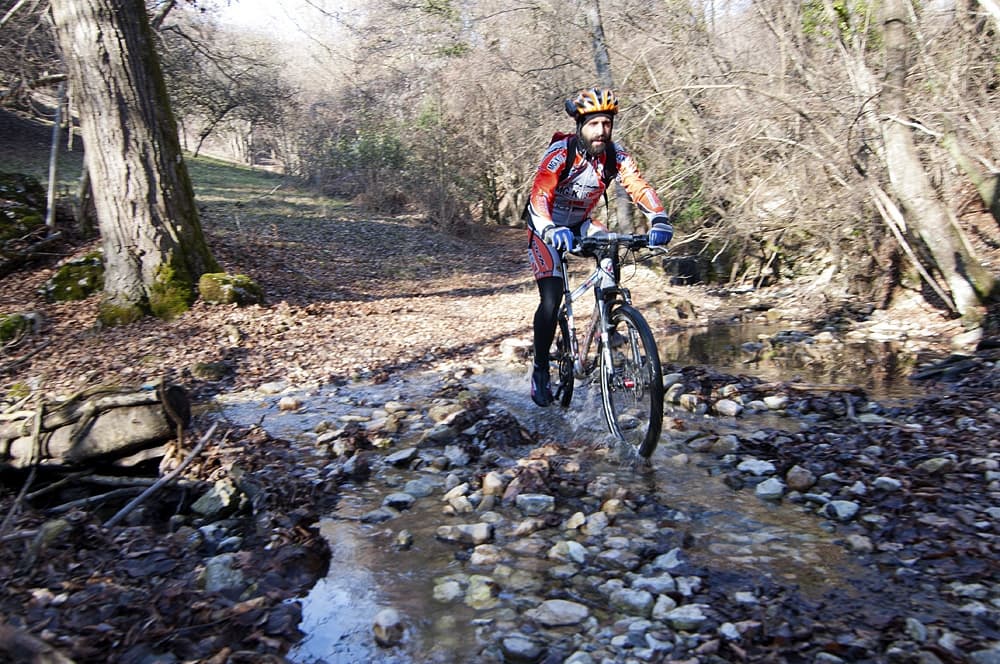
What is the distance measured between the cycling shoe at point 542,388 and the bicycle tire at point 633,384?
637 mm

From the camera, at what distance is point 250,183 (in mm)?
25641

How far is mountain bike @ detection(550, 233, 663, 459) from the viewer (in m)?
4.70

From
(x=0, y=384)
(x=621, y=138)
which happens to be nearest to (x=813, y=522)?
(x=0, y=384)

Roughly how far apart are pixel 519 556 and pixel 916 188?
7.11 m

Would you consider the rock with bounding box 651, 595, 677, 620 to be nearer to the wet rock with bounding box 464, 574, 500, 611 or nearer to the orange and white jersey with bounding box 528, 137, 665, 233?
the wet rock with bounding box 464, 574, 500, 611

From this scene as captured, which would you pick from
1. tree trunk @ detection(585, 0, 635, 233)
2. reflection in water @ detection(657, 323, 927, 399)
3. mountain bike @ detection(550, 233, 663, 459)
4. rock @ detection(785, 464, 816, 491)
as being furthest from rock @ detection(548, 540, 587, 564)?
tree trunk @ detection(585, 0, 635, 233)

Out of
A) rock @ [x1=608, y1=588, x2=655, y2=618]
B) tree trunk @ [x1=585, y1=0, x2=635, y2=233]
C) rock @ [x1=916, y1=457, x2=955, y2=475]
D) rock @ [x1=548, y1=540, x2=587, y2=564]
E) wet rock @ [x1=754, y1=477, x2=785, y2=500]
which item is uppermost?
tree trunk @ [x1=585, y1=0, x2=635, y2=233]

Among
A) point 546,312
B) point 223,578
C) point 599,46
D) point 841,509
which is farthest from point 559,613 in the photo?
point 599,46

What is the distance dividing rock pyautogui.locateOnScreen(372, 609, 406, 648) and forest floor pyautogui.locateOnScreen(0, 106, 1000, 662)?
0.34 meters

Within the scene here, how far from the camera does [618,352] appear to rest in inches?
202

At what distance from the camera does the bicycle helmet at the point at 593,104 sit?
507cm

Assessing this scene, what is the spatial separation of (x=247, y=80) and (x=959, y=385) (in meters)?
14.2

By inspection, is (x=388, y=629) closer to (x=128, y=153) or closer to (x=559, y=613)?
(x=559, y=613)

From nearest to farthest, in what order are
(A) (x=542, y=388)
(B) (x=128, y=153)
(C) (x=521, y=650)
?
(C) (x=521, y=650) < (A) (x=542, y=388) < (B) (x=128, y=153)
